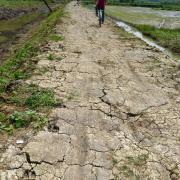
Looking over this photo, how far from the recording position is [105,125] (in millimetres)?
8055

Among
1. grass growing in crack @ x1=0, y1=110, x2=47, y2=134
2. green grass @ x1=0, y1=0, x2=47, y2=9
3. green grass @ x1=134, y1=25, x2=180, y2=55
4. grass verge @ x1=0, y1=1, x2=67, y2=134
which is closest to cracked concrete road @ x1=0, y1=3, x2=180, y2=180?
grass growing in crack @ x1=0, y1=110, x2=47, y2=134

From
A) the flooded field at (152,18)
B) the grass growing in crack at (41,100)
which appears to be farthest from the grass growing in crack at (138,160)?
the flooded field at (152,18)

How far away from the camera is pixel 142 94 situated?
10164 mm

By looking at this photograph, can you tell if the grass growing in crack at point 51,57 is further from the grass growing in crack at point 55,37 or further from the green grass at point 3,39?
the green grass at point 3,39

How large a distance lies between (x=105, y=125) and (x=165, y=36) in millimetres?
15214

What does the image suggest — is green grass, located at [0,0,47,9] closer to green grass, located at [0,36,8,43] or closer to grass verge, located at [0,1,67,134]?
green grass, located at [0,36,8,43]

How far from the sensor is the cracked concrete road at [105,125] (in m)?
6.44

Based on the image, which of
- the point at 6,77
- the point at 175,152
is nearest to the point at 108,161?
the point at 175,152

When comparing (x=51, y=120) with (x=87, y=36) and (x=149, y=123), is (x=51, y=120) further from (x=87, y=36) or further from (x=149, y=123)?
(x=87, y=36)

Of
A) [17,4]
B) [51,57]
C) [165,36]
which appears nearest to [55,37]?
[51,57]

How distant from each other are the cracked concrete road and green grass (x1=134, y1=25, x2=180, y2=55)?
523cm

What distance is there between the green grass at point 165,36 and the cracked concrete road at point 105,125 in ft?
17.1

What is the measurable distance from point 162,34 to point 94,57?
10148mm

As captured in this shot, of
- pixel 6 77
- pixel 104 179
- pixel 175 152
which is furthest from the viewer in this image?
pixel 6 77
